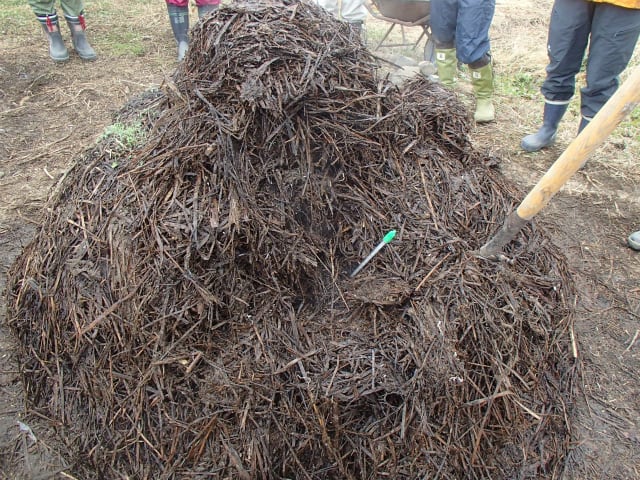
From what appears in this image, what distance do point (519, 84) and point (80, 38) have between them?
575 cm

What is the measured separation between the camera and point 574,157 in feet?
6.04

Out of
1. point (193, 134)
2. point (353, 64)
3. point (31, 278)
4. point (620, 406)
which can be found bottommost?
point (620, 406)

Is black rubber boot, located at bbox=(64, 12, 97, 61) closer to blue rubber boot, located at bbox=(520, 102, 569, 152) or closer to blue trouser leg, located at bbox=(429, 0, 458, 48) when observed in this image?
blue trouser leg, located at bbox=(429, 0, 458, 48)

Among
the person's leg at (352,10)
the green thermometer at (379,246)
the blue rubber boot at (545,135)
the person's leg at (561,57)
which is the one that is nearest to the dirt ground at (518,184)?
the blue rubber boot at (545,135)

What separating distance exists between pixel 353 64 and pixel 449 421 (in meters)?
1.56

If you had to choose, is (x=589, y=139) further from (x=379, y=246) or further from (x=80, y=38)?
(x=80, y=38)

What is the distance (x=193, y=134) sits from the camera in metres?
1.90

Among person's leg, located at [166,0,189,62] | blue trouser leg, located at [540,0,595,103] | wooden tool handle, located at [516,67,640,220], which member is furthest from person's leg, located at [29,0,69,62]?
wooden tool handle, located at [516,67,640,220]

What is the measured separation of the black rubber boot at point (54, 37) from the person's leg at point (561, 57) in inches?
219

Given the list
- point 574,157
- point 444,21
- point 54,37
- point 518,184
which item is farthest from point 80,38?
point 574,157

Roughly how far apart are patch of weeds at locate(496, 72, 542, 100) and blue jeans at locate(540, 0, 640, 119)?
5.50 ft

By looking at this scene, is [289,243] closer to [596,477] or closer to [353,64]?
[353,64]

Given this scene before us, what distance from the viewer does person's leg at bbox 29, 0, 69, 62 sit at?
5.54m

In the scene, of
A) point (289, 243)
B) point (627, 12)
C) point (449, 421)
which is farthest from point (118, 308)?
point (627, 12)
